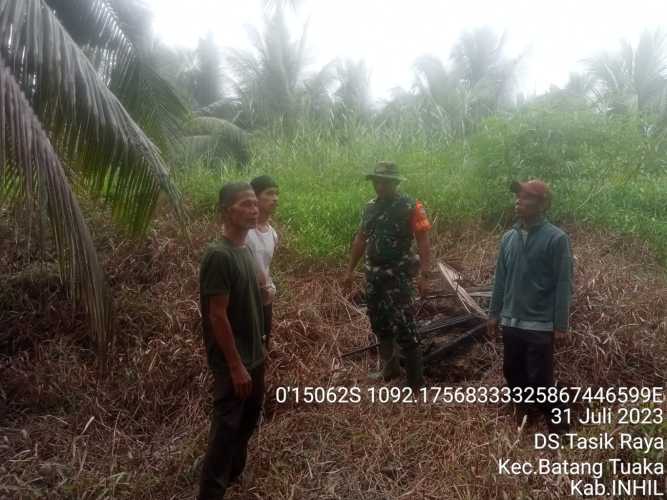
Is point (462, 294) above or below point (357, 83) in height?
below

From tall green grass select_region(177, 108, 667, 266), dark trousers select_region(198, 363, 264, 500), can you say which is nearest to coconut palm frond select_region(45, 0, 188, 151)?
tall green grass select_region(177, 108, 667, 266)

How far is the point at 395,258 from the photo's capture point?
3641 mm

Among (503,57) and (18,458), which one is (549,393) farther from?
(503,57)

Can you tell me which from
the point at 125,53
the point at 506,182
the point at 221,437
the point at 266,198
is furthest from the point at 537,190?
the point at 125,53

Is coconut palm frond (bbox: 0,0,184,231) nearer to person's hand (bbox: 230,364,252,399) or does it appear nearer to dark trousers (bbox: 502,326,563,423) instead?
person's hand (bbox: 230,364,252,399)

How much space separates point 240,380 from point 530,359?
179 centimetres

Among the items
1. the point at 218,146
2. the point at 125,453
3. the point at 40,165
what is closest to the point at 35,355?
the point at 125,453

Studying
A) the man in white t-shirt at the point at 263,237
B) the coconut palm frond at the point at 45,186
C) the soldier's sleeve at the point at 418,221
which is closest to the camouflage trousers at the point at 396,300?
the soldier's sleeve at the point at 418,221

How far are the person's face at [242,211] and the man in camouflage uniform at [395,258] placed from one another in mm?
1383

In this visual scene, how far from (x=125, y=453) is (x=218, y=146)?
7.87 metres

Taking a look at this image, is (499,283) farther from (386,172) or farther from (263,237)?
(263,237)

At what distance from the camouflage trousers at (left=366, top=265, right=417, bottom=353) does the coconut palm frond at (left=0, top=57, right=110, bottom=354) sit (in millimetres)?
1865

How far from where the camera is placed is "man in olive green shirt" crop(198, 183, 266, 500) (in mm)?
2264

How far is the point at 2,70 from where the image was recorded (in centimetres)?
247
